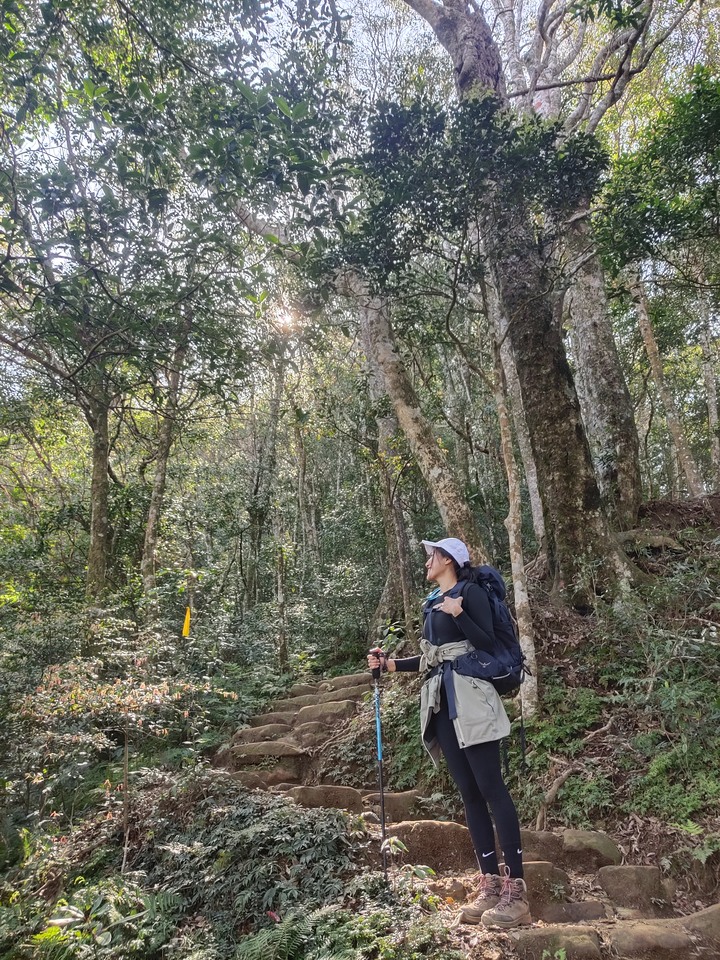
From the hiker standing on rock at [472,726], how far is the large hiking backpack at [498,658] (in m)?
0.03

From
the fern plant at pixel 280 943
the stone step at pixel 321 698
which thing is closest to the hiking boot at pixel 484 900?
the fern plant at pixel 280 943

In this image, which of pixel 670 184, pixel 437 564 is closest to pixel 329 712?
pixel 437 564

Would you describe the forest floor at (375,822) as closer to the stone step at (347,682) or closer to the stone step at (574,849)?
the stone step at (574,849)

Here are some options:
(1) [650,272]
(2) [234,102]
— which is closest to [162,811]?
(2) [234,102]

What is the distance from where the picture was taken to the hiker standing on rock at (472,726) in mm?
2854

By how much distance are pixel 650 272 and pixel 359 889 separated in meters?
12.7

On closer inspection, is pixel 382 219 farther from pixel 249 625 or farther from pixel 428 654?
pixel 249 625

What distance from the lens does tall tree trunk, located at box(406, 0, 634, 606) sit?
6.47 meters

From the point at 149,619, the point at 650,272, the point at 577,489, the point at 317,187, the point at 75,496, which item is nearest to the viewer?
the point at 317,187

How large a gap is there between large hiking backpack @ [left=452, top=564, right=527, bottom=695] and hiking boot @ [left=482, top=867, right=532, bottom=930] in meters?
0.93

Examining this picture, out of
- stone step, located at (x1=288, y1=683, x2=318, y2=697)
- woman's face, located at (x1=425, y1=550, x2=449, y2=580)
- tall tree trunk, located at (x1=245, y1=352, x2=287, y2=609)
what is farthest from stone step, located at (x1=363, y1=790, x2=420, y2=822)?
tall tree trunk, located at (x1=245, y1=352, x2=287, y2=609)

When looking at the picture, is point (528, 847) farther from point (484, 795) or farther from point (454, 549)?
point (454, 549)

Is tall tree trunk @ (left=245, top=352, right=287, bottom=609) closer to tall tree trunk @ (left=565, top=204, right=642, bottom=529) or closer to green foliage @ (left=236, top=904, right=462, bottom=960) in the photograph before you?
tall tree trunk @ (left=565, top=204, right=642, bottom=529)

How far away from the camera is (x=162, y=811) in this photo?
5.29 meters
